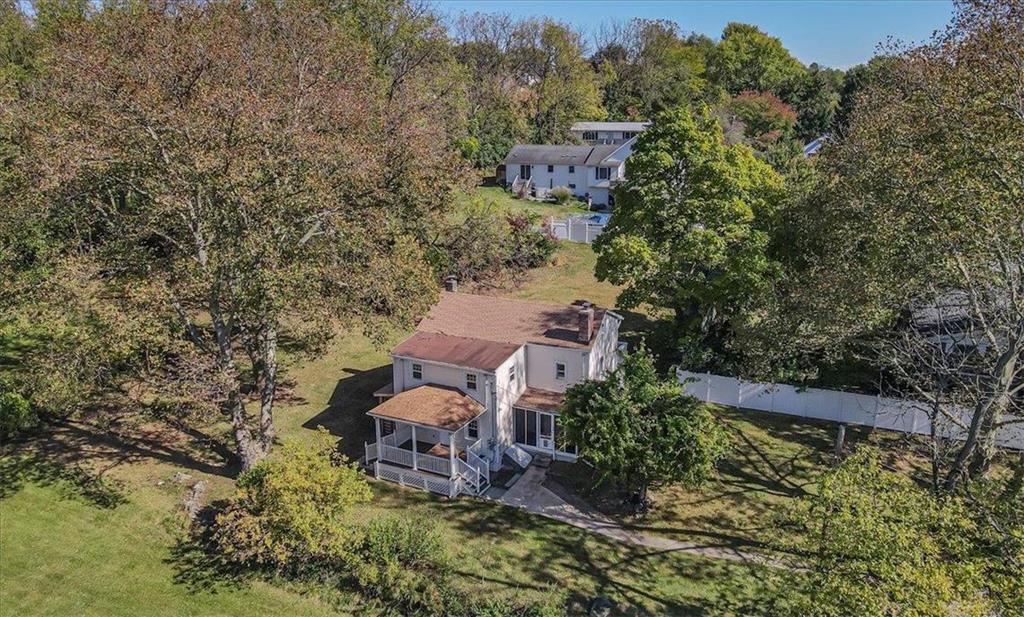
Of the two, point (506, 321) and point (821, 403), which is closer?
point (506, 321)

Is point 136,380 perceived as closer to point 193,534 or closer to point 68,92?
point 193,534

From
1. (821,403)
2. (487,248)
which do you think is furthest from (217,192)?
(821,403)

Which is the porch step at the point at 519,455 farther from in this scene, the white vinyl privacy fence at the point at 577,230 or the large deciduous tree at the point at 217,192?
the white vinyl privacy fence at the point at 577,230

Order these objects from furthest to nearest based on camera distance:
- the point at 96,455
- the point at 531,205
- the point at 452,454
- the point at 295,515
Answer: the point at 531,205 < the point at 96,455 < the point at 452,454 < the point at 295,515

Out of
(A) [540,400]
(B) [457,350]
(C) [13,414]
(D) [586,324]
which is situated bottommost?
(C) [13,414]

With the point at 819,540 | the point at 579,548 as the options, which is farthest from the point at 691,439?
the point at 819,540

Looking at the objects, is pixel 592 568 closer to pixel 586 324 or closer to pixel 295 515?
pixel 295 515
